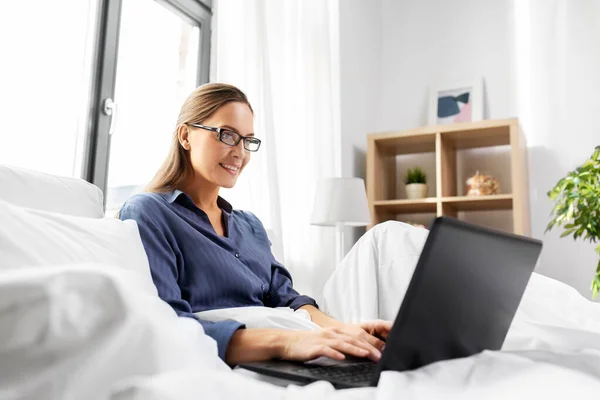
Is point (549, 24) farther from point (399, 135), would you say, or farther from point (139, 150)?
point (139, 150)

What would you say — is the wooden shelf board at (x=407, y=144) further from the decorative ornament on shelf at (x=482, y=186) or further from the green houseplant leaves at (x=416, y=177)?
the decorative ornament on shelf at (x=482, y=186)

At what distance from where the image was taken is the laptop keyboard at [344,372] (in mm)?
631

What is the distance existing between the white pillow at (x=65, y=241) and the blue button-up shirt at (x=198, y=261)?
7cm

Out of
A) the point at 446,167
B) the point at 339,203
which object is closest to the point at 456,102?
the point at 446,167

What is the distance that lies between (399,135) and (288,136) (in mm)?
758

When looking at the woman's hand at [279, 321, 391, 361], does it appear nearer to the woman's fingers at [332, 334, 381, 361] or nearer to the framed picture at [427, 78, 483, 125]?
the woman's fingers at [332, 334, 381, 361]

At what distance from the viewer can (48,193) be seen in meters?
1.02

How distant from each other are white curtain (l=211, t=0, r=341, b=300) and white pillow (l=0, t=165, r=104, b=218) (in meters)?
1.09

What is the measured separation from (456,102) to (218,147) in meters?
2.34

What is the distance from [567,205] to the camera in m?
2.42

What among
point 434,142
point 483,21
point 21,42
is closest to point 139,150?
point 21,42

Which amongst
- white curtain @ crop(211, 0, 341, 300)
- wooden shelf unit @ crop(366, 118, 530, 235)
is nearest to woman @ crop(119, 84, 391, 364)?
white curtain @ crop(211, 0, 341, 300)

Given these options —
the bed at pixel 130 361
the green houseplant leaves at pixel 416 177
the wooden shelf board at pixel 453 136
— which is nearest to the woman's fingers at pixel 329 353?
the bed at pixel 130 361

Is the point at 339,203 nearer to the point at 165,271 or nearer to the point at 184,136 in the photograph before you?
the point at 184,136
